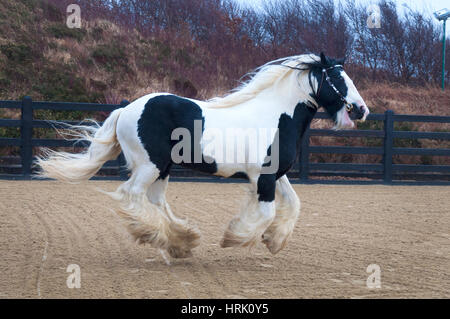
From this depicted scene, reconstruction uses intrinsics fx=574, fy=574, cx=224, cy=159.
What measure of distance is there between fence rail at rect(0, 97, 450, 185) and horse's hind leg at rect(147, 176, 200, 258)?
665cm

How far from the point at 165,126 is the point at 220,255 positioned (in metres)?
1.32

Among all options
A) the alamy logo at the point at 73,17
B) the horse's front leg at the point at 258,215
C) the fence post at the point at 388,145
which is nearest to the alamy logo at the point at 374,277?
the horse's front leg at the point at 258,215

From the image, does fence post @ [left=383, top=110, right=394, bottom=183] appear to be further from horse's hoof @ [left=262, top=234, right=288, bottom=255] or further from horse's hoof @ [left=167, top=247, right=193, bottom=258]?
horse's hoof @ [left=167, top=247, right=193, bottom=258]

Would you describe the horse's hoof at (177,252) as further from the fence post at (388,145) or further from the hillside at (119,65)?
the hillside at (119,65)

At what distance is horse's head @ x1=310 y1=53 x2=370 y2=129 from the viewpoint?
16.0 feet

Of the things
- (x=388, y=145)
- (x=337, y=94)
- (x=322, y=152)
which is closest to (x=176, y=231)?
(x=337, y=94)

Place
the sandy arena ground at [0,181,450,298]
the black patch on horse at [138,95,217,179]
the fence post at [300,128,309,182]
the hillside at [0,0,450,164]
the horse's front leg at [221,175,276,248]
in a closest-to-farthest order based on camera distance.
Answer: the sandy arena ground at [0,181,450,298] → the horse's front leg at [221,175,276,248] → the black patch on horse at [138,95,217,179] → the fence post at [300,128,309,182] → the hillside at [0,0,450,164]

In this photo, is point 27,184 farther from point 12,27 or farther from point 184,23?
point 184,23

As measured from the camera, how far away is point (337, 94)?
4926mm

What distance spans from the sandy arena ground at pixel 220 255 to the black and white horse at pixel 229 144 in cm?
29

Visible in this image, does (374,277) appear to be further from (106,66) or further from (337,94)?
(106,66)

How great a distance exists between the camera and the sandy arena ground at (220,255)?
3.91 meters

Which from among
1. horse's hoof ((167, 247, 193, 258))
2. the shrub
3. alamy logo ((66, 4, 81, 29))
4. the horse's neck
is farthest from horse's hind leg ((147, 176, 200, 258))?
the shrub

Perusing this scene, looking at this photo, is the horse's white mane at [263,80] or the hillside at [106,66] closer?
the horse's white mane at [263,80]
